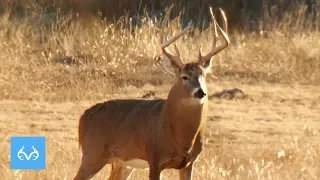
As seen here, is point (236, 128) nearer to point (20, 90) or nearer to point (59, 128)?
point (59, 128)

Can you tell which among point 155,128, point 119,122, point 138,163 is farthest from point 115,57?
point 155,128

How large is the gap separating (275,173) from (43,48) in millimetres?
7675

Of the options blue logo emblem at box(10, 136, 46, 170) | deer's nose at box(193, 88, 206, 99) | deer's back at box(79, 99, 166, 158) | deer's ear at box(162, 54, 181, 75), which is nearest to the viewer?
deer's nose at box(193, 88, 206, 99)

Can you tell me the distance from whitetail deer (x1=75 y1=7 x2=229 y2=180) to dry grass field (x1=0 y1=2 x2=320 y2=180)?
98cm

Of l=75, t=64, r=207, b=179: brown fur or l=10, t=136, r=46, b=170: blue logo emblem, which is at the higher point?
l=75, t=64, r=207, b=179: brown fur

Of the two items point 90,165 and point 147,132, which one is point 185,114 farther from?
point 90,165

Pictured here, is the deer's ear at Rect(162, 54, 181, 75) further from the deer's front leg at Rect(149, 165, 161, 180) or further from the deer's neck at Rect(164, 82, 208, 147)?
the deer's front leg at Rect(149, 165, 161, 180)

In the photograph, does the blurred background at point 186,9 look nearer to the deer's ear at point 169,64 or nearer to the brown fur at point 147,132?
the brown fur at point 147,132

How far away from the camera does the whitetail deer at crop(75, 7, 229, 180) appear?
7.47m

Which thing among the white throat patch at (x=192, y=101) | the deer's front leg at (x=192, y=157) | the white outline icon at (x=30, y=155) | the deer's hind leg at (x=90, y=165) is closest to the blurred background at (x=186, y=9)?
the white outline icon at (x=30, y=155)

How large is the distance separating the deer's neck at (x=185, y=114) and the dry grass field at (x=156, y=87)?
1426 millimetres

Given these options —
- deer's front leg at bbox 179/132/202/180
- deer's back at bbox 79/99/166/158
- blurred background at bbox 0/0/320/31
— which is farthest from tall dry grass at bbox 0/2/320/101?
deer's front leg at bbox 179/132/202/180

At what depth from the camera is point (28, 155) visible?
932 cm

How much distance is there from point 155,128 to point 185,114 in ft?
1.04
